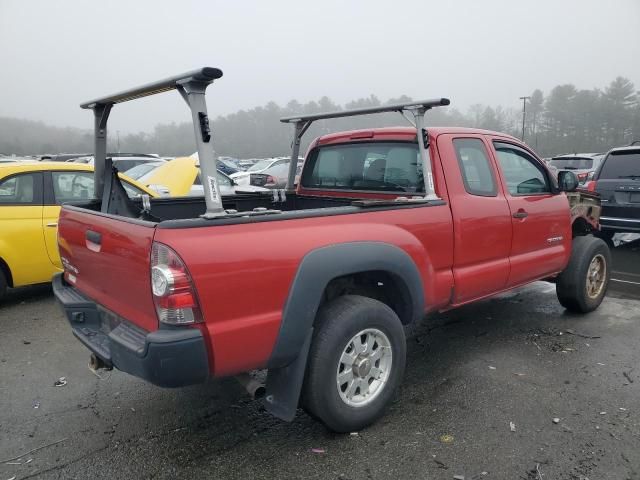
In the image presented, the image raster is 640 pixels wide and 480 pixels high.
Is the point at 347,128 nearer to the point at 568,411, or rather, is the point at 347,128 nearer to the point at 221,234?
the point at 221,234

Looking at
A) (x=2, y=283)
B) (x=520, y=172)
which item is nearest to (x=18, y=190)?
(x=2, y=283)

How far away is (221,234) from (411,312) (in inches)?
58.5

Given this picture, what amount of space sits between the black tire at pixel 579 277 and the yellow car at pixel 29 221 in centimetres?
536

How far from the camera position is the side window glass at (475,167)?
3.78 metres

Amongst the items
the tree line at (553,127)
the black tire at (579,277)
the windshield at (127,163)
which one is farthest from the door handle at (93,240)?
the tree line at (553,127)

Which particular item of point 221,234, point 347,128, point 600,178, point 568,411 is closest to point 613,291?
point 600,178

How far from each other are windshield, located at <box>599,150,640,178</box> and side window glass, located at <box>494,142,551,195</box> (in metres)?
4.45

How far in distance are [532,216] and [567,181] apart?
2.26ft

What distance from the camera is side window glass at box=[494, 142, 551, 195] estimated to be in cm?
423

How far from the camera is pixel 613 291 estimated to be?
20.1ft

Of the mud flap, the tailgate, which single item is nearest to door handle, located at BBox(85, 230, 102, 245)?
the tailgate

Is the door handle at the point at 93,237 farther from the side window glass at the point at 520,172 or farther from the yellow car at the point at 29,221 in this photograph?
the side window glass at the point at 520,172

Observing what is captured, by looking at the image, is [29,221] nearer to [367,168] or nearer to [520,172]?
[367,168]

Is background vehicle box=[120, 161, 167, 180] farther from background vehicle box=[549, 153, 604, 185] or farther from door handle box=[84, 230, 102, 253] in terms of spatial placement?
background vehicle box=[549, 153, 604, 185]
